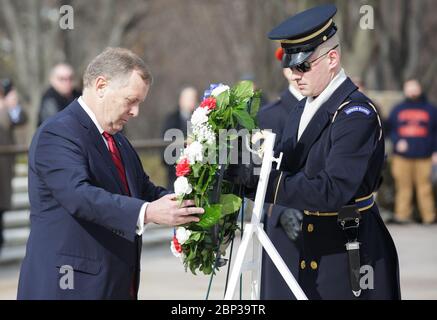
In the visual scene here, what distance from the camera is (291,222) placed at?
6.17 metres

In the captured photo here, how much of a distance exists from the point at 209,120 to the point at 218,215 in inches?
17.9

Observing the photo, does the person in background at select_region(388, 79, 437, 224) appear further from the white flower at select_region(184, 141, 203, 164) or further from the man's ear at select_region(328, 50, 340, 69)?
the white flower at select_region(184, 141, 203, 164)

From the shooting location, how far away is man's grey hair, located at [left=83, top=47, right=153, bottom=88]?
4691 millimetres

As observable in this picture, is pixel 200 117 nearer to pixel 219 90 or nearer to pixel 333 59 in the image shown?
pixel 219 90

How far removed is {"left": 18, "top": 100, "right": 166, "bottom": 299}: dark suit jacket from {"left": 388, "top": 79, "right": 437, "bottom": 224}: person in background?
10885 millimetres

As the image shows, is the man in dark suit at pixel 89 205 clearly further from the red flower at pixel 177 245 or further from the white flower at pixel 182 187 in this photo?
the red flower at pixel 177 245

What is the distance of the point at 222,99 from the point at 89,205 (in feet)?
2.78

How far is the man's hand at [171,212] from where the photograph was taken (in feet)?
15.1

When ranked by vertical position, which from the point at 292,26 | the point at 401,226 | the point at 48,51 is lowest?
the point at 401,226

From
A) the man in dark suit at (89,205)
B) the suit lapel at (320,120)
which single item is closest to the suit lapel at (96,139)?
the man in dark suit at (89,205)

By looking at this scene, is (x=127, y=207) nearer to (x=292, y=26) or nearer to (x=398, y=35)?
(x=292, y=26)

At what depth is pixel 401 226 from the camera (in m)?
15.5

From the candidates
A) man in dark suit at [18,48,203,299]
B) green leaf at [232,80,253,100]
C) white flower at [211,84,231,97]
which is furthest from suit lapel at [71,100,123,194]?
green leaf at [232,80,253,100]
